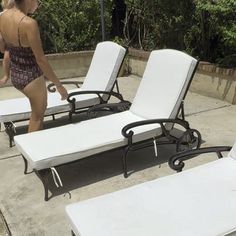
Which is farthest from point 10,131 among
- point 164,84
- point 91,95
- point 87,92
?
point 164,84

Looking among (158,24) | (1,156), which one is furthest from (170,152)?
(158,24)

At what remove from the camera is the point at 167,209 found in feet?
9.44

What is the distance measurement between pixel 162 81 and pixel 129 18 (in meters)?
5.86

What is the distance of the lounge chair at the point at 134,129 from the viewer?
4109 millimetres

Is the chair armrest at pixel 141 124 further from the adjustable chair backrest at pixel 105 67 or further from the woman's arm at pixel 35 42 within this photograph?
the adjustable chair backrest at pixel 105 67

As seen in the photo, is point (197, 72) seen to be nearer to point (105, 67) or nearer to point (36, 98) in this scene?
point (105, 67)

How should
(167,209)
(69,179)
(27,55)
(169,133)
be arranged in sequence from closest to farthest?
(167,209) → (69,179) → (27,55) → (169,133)

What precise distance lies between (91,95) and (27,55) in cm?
174

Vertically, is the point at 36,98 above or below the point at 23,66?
below

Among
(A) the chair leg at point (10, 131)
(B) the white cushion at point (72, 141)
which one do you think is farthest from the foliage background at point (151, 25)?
(A) the chair leg at point (10, 131)

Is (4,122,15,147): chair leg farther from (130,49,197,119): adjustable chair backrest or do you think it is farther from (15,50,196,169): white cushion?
(130,49,197,119): adjustable chair backrest

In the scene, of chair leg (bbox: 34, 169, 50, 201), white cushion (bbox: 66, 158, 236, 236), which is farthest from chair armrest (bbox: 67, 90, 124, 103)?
white cushion (bbox: 66, 158, 236, 236)

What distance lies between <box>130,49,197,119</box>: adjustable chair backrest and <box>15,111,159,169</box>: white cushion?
0.89ft

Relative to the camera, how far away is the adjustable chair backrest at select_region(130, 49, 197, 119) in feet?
15.5
